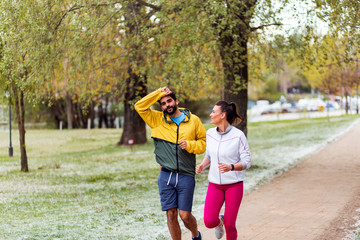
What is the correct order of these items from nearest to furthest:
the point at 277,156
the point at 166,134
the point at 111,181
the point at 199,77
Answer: the point at 166,134 → the point at 199,77 → the point at 111,181 → the point at 277,156

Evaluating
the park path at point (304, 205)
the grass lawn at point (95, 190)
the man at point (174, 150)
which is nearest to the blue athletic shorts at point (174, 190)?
the man at point (174, 150)

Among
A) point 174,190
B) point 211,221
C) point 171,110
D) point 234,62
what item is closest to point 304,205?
point 211,221

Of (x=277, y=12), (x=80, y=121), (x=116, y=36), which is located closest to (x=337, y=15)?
(x=277, y=12)

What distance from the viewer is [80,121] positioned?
153 feet

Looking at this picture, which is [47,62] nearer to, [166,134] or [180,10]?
[180,10]

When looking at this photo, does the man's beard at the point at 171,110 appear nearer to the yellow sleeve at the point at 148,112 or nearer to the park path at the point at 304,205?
the yellow sleeve at the point at 148,112

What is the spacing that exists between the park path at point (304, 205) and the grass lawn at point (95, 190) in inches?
31.1

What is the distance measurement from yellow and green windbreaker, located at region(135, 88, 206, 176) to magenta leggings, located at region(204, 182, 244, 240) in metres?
0.35

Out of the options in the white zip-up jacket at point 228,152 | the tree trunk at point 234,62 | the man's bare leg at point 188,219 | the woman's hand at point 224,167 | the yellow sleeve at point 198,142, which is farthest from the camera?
the tree trunk at point 234,62

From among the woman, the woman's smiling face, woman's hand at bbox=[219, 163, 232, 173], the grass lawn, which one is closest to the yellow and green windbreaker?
the woman

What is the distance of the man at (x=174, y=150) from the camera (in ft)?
17.8

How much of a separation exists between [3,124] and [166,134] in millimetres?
43145

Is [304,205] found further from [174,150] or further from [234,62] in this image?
[234,62]

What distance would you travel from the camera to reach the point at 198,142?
5.47 m
